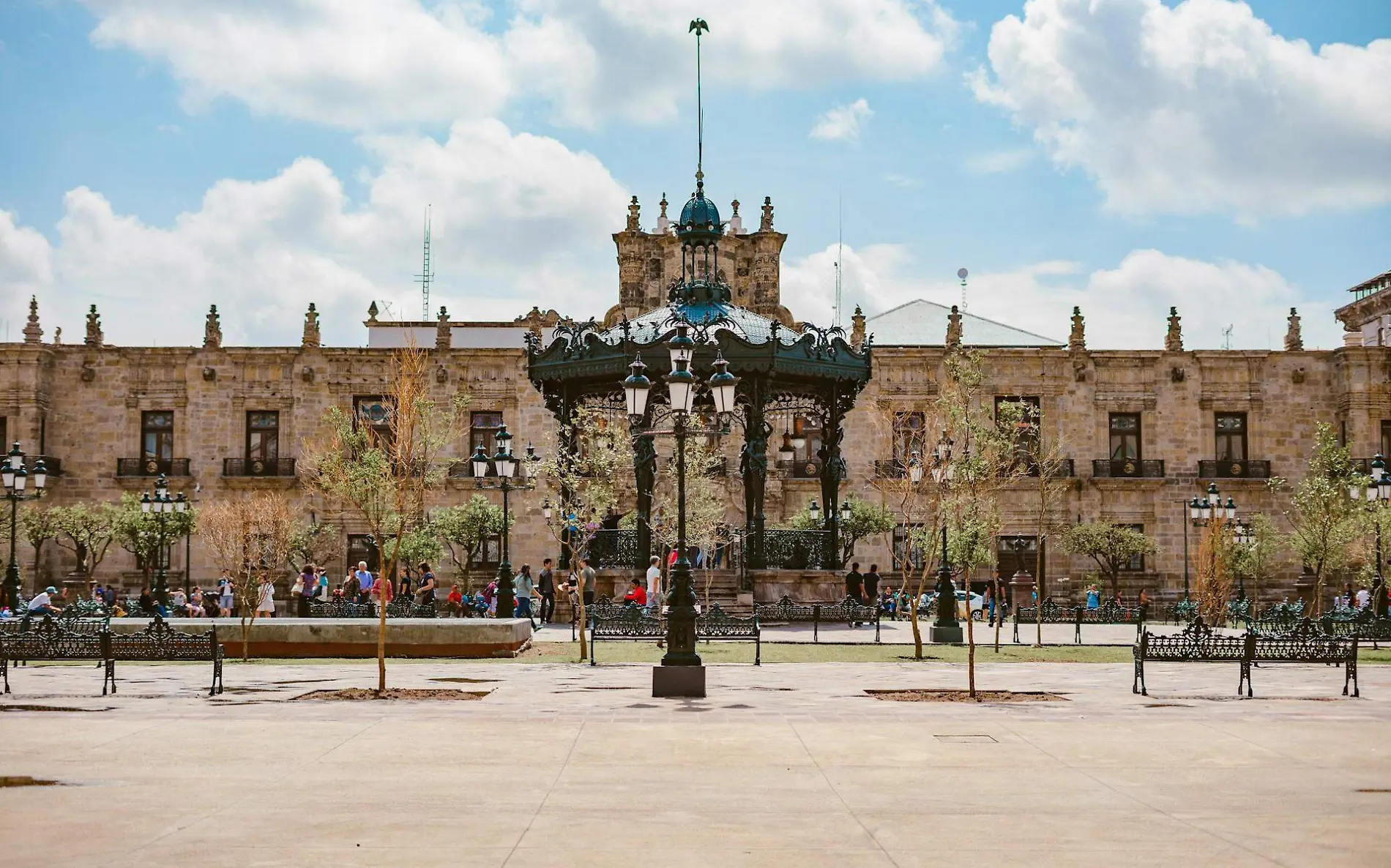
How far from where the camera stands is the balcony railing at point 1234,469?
4041 centimetres

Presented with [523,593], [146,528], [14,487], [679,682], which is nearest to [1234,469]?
[523,593]

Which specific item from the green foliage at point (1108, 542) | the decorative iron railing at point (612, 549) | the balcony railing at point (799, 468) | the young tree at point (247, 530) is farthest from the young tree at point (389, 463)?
the green foliage at point (1108, 542)

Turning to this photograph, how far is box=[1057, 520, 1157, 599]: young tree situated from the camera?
36969 mm

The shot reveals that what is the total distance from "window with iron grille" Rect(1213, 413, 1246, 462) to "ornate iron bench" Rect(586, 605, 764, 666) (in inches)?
1082

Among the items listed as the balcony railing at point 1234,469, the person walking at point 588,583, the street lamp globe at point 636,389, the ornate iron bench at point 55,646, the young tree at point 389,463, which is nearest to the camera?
the ornate iron bench at point 55,646

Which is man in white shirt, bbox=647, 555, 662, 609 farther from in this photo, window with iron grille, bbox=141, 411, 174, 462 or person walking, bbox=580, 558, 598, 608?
window with iron grille, bbox=141, 411, 174, 462

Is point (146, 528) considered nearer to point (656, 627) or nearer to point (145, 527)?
point (145, 527)

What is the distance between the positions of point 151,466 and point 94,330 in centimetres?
469

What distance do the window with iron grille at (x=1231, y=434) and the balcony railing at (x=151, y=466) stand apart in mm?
31682

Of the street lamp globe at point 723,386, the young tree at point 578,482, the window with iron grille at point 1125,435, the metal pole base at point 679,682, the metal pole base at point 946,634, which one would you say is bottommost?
the metal pole base at point 946,634

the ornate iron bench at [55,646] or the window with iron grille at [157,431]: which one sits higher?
the window with iron grille at [157,431]

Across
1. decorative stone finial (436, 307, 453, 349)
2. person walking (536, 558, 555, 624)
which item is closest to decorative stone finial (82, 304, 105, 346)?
decorative stone finial (436, 307, 453, 349)

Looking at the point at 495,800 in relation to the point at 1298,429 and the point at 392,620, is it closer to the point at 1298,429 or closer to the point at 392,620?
the point at 392,620

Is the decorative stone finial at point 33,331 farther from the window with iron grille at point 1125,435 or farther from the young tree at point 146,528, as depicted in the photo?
the window with iron grille at point 1125,435
